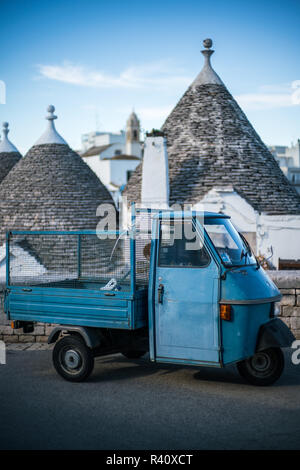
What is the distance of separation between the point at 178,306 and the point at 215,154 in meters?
12.2

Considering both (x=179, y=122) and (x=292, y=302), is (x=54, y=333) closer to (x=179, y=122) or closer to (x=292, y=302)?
(x=292, y=302)

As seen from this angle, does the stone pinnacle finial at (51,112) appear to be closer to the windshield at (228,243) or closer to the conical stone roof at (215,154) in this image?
the conical stone roof at (215,154)

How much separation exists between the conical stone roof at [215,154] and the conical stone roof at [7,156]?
6.80 meters

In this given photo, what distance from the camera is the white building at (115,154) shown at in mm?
67688

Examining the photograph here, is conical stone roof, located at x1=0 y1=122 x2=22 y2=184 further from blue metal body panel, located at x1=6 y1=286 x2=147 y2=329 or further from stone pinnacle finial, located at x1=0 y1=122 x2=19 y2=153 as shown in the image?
blue metal body panel, located at x1=6 y1=286 x2=147 y2=329

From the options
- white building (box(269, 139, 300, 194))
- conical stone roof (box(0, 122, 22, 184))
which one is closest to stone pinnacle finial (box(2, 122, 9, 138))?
conical stone roof (box(0, 122, 22, 184))

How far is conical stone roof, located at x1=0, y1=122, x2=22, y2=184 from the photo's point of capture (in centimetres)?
2361

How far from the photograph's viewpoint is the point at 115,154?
73.8m

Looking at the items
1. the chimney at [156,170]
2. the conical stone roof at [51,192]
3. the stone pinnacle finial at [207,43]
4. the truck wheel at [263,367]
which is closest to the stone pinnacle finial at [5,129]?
the conical stone roof at [51,192]

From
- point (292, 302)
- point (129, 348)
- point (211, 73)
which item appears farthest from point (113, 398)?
point (211, 73)

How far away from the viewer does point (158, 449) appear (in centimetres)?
480

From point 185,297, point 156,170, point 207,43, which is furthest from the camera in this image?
point 207,43

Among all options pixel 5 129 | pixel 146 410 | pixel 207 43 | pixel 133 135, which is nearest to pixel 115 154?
pixel 133 135

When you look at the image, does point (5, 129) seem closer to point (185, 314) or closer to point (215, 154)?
point (215, 154)
